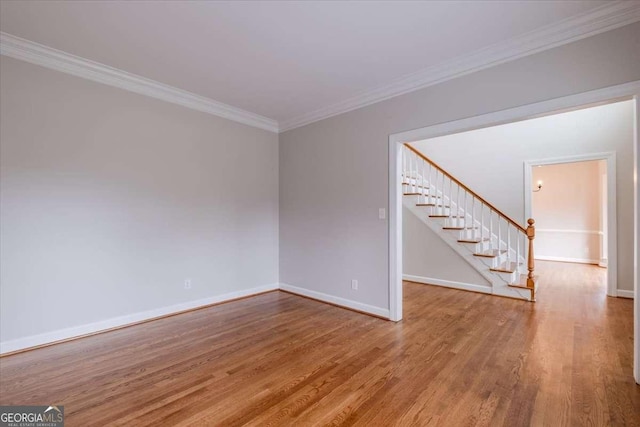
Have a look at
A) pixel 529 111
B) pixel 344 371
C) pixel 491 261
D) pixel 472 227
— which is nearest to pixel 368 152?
pixel 529 111

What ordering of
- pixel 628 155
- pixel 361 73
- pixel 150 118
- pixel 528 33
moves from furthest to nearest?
pixel 628 155
pixel 150 118
pixel 361 73
pixel 528 33

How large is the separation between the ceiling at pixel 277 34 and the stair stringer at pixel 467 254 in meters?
2.67

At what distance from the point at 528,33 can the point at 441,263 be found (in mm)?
3633

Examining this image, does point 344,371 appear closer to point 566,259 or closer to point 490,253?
point 490,253

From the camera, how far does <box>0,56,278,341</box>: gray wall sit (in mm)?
2654

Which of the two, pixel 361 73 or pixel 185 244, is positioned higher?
pixel 361 73

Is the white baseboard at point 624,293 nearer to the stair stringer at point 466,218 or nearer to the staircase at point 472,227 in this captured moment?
the staircase at point 472,227

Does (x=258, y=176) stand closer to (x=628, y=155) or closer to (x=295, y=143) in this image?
(x=295, y=143)

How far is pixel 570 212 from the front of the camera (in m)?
7.54

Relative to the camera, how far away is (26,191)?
2.68 metres

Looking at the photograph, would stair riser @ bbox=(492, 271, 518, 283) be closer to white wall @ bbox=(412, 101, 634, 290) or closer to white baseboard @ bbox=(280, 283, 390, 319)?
white wall @ bbox=(412, 101, 634, 290)

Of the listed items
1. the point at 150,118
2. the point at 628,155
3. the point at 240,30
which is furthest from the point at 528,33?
the point at 150,118

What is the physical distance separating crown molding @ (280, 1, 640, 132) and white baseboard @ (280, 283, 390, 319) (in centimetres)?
262

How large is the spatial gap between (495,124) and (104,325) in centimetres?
452
